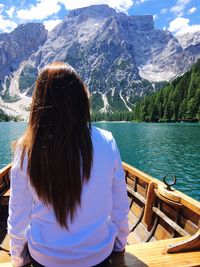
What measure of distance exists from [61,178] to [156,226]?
5.24m

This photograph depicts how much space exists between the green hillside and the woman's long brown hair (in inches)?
4556

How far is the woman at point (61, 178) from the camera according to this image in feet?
8.50

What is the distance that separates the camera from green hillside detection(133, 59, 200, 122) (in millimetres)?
117188

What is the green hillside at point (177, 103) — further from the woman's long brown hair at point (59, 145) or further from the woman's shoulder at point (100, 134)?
the woman's long brown hair at point (59, 145)

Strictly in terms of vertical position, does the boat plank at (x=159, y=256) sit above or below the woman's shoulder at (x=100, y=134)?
below

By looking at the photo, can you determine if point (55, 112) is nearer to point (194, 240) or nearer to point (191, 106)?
point (194, 240)

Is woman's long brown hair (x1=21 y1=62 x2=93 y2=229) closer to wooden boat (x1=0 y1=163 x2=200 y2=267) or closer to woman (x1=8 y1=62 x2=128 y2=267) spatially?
woman (x1=8 y1=62 x2=128 y2=267)

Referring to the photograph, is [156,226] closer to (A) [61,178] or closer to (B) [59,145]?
(A) [61,178]

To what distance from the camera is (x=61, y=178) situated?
102 inches

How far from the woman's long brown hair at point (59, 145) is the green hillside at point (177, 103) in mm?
115715

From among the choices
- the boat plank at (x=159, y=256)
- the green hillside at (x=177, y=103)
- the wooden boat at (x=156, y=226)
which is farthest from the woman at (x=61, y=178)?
the green hillside at (x=177, y=103)

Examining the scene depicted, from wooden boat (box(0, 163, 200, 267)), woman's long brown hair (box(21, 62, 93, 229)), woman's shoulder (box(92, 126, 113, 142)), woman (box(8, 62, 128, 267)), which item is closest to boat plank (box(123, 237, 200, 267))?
wooden boat (box(0, 163, 200, 267))

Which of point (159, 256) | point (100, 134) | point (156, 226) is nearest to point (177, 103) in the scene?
point (156, 226)

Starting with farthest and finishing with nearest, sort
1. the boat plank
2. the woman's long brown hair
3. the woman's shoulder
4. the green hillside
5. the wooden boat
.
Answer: the green hillside, the wooden boat, the boat plank, the woman's shoulder, the woman's long brown hair
